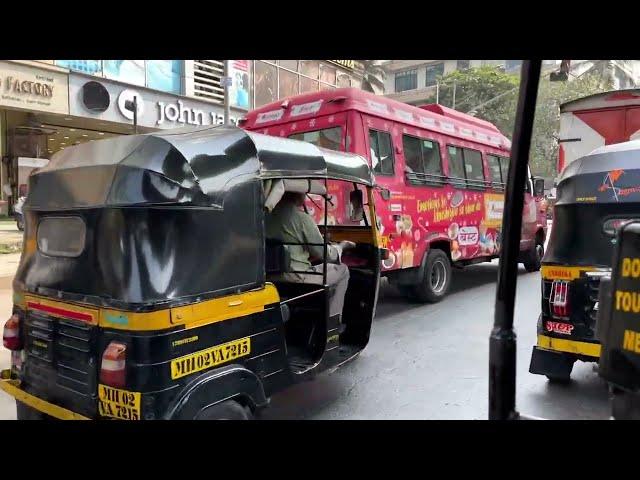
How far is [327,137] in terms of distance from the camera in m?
6.57

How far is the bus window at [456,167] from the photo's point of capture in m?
7.97

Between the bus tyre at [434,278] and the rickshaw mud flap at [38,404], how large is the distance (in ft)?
17.7

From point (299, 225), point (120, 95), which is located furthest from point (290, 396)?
point (120, 95)

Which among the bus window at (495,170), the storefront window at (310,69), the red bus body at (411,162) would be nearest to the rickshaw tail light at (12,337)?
the red bus body at (411,162)

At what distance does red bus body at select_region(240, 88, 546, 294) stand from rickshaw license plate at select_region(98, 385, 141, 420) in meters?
3.79

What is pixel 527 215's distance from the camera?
9.71 metres

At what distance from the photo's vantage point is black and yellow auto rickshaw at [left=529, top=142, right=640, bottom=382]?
154 inches

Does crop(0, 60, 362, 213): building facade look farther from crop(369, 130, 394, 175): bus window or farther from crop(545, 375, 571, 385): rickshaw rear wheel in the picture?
crop(545, 375, 571, 385): rickshaw rear wheel

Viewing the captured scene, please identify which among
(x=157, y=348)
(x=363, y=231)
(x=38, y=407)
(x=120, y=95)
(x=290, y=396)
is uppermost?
(x=120, y=95)

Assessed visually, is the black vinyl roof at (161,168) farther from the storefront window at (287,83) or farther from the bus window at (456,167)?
the storefront window at (287,83)

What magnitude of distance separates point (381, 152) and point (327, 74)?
20.3 metres

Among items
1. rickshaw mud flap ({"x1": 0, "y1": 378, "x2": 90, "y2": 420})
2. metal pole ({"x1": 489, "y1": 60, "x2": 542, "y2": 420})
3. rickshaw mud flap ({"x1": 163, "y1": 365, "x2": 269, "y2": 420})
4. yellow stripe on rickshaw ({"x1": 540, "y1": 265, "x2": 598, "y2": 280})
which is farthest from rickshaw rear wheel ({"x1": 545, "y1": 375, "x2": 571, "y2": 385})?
rickshaw mud flap ({"x1": 0, "y1": 378, "x2": 90, "y2": 420})
